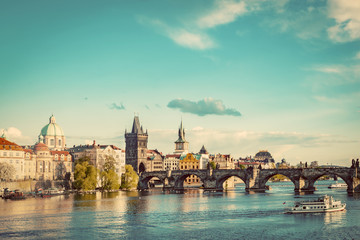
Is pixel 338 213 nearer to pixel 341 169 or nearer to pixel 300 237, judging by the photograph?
pixel 300 237

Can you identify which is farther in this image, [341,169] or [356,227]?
[341,169]

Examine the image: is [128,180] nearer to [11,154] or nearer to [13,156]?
[13,156]

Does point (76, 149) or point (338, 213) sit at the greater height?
point (76, 149)

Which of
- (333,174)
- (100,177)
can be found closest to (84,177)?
(100,177)

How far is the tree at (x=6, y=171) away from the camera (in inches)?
4836

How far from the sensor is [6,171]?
12350 centimetres

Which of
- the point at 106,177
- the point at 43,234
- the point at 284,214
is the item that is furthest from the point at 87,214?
the point at 106,177

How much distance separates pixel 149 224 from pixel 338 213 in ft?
99.1

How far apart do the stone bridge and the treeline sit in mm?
14851

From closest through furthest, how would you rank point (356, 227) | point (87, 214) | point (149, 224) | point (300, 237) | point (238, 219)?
point (300, 237) → point (356, 227) → point (149, 224) → point (238, 219) → point (87, 214)

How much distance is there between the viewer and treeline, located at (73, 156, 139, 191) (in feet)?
437

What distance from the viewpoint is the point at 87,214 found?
75.2 meters

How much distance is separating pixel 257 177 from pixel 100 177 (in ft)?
149

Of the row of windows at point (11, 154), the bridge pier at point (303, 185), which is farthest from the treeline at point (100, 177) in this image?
the bridge pier at point (303, 185)
